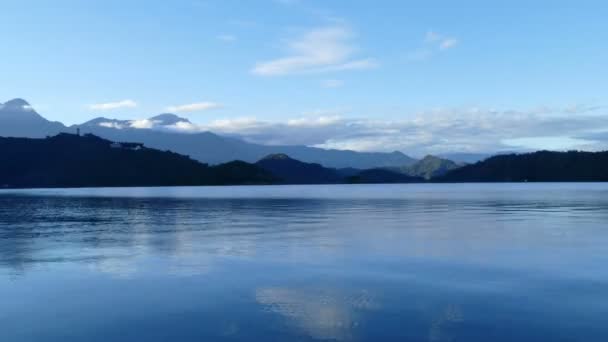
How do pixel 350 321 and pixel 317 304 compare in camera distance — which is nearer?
pixel 350 321

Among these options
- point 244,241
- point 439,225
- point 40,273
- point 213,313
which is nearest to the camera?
point 213,313

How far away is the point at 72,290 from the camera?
2078 cm

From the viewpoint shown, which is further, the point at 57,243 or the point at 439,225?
the point at 439,225

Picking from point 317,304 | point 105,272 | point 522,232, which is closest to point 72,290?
point 105,272

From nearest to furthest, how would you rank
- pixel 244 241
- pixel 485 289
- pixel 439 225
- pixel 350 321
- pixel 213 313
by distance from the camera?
pixel 350 321
pixel 213 313
pixel 485 289
pixel 244 241
pixel 439 225

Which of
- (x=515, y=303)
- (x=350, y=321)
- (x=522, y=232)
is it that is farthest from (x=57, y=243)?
(x=522, y=232)

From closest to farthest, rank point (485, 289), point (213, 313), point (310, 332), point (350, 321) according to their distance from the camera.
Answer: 1. point (310, 332)
2. point (350, 321)
3. point (213, 313)
4. point (485, 289)

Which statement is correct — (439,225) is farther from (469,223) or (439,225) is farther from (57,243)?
(57,243)

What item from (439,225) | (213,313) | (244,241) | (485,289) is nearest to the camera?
(213,313)

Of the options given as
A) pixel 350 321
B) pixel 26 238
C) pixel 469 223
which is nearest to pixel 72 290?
pixel 350 321

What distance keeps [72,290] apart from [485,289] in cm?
1631

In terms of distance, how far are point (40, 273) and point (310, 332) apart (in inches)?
629

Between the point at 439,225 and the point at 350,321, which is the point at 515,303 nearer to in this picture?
the point at 350,321

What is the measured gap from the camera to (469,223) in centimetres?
4950
